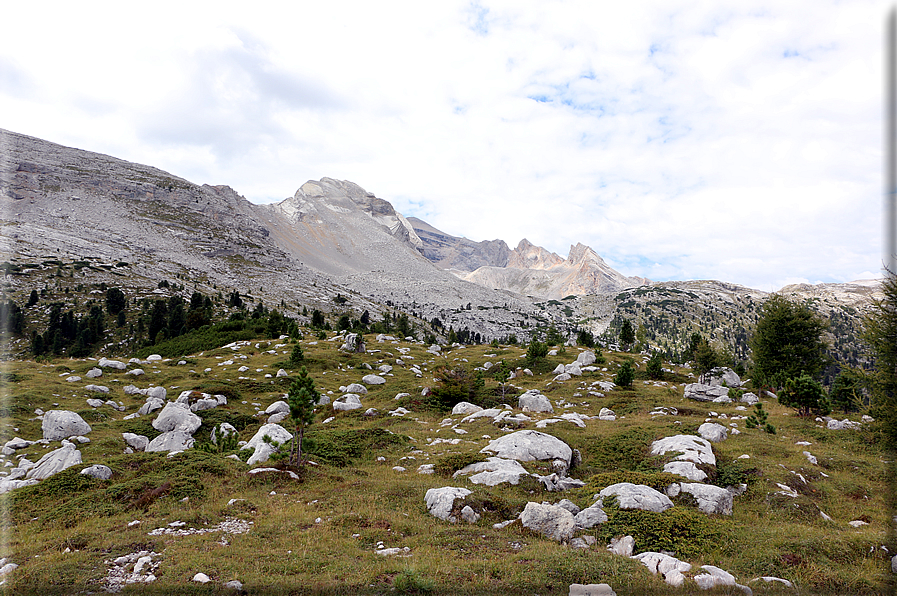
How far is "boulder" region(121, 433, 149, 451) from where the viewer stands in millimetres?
26484

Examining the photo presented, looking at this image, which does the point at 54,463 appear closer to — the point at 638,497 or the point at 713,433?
the point at 638,497

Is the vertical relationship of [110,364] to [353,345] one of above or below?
above

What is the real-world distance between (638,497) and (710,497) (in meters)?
4.03

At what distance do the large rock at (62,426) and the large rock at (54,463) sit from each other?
17.2 feet

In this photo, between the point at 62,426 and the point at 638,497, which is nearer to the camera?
the point at 638,497

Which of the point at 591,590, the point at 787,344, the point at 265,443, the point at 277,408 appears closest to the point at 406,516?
the point at 591,590

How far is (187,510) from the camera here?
16062 millimetres

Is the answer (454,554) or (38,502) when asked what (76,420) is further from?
(454,554)

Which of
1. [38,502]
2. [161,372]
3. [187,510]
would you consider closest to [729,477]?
[187,510]

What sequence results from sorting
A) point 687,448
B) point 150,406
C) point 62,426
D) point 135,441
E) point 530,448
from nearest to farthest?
point 687,448
point 530,448
point 62,426
point 135,441
point 150,406

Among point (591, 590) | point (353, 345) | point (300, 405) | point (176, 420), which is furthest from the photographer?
point (353, 345)

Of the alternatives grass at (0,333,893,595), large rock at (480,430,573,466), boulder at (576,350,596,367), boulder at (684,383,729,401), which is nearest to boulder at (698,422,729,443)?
grass at (0,333,893,595)

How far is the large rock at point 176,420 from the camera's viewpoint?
2920 centimetres

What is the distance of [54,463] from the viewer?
806 inches
